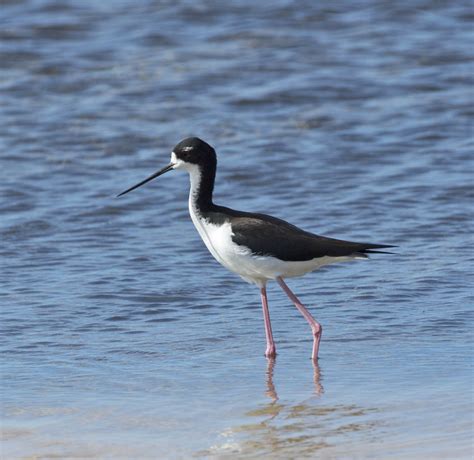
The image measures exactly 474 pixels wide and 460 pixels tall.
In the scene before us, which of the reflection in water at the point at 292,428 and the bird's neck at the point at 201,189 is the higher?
the bird's neck at the point at 201,189

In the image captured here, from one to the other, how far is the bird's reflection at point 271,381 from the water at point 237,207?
17 millimetres

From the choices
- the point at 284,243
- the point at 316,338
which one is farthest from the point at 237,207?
the point at 316,338

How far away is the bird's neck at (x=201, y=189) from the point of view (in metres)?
6.68

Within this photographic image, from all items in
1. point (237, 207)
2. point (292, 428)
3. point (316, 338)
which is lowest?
point (237, 207)

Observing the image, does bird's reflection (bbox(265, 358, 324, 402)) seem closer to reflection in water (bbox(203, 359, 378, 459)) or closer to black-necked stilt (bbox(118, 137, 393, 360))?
reflection in water (bbox(203, 359, 378, 459))

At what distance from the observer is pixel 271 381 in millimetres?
5809

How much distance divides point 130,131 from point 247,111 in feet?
4.31

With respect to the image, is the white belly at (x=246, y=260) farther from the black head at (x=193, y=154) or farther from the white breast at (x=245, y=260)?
the black head at (x=193, y=154)

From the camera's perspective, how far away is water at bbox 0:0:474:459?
523cm

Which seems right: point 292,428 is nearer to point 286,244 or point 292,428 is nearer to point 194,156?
point 286,244

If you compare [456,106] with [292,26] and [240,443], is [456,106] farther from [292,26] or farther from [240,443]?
[240,443]

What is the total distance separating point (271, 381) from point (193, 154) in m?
1.58

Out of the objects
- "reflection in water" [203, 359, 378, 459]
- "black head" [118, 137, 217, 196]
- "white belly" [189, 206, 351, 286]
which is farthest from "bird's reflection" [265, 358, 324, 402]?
"black head" [118, 137, 217, 196]

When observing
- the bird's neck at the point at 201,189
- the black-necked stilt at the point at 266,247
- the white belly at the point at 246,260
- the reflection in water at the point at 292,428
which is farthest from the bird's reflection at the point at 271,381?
the bird's neck at the point at 201,189
